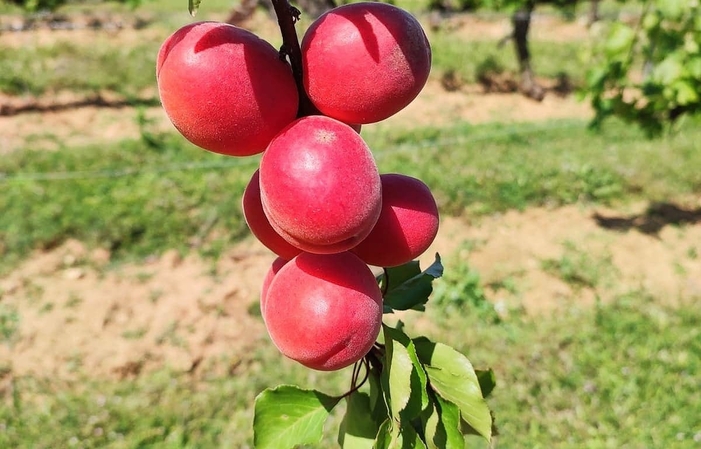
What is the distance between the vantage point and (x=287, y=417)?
99 cm

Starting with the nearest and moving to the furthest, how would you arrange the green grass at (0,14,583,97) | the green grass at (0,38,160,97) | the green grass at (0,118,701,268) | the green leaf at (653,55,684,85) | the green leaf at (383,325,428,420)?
the green leaf at (383,325,428,420) → the green leaf at (653,55,684,85) → the green grass at (0,118,701,268) → the green grass at (0,38,160,97) → the green grass at (0,14,583,97)

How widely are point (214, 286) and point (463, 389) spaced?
293 centimetres

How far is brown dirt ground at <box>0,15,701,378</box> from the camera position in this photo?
3.17m

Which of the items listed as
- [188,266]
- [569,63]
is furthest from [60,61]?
[569,63]

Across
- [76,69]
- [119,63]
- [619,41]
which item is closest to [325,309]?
[619,41]

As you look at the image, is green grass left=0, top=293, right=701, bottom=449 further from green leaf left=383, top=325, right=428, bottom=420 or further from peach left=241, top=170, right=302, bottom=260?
peach left=241, top=170, right=302, bottom=260

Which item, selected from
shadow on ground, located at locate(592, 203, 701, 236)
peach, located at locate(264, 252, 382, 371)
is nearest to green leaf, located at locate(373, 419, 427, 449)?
peach, located at locate(264, 252, 382, 371)

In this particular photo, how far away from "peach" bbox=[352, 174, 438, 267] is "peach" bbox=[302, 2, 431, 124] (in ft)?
0.45

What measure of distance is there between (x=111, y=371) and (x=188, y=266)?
97cm

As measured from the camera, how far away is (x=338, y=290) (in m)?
0.74

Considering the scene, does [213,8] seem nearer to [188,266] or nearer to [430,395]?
[188,266]

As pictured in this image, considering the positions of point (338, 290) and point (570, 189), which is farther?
point (570, 189)

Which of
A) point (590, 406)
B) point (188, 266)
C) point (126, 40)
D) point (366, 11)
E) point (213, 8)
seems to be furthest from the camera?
point (213, 8)

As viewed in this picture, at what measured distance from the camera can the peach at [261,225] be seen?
82 cm
